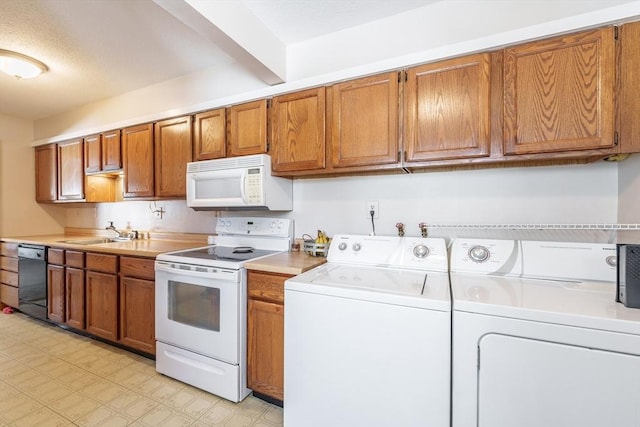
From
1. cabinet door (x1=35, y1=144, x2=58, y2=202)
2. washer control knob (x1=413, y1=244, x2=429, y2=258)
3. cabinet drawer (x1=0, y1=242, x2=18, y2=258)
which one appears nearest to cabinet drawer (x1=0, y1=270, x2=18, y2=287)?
cabinet drawer (x1=0, y1=242, x2=18, y2=258)

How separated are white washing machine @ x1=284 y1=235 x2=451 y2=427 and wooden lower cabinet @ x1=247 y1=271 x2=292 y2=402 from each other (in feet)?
0.80

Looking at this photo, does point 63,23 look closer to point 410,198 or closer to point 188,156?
point 188,156

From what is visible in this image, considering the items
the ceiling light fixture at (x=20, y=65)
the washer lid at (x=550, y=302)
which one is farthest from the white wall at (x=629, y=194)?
the ceiling light fixture at (x=20, y=65)

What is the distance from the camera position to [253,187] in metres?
2.00

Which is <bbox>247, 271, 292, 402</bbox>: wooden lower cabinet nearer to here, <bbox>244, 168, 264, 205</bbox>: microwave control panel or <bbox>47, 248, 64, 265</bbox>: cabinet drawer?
<bbox>244, 168, 264, 205</bbox>: microwave control panel

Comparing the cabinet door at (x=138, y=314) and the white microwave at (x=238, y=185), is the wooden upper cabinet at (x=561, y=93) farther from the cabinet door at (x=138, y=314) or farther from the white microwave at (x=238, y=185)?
the cabinet door at (x=138, y=314)

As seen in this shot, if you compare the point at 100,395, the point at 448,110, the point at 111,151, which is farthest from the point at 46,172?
the point at 448,110

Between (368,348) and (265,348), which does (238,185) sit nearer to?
(265,348)

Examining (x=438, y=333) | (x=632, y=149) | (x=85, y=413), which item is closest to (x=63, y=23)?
(x=85, y=413)

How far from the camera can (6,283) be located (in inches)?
127

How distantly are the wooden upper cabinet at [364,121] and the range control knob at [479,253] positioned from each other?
0.66 meters

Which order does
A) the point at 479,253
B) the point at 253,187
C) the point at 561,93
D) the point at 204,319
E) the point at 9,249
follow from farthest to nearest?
the point at 9,249, the point at 253,187, the point at 204,319, the point at 479,253, the point at 561,93

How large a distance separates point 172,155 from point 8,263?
102 inches

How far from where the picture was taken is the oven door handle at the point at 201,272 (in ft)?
5.68
